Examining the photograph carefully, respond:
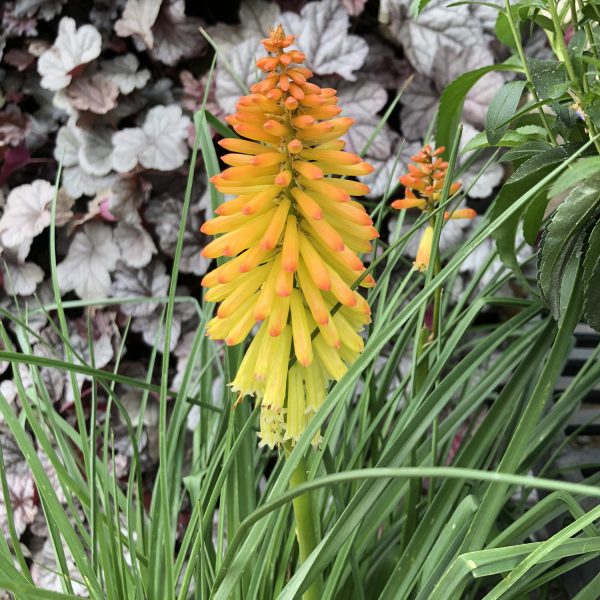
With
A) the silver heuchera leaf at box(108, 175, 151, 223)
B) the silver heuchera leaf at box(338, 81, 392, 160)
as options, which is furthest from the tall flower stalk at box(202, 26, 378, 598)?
the silver heuchera leaf at box(108, 175, 151, 223)

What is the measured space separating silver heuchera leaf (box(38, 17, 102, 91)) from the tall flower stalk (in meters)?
1.03

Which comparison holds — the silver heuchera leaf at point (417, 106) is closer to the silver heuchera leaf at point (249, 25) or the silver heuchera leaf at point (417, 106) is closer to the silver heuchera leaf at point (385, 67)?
the silver heuchera leaf at point (385, 67)

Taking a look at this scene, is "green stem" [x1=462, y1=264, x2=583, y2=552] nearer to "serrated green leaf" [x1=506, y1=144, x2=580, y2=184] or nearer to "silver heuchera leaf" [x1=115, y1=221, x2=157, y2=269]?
"serrated green leaf" [x1=506, y1=144, x2=580, y2=184]

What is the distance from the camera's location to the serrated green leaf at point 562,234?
1.91 ft

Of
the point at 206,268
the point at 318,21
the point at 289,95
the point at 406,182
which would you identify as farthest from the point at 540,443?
the point at 318,21

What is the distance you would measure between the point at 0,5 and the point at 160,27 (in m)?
0.42

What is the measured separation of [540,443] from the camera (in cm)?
88

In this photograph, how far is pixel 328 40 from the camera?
4.64 feet

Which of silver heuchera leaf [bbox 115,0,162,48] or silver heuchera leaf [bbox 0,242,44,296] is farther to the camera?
silver heuchera leaf [bbox 0,242,44,296]

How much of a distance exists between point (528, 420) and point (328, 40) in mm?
1071

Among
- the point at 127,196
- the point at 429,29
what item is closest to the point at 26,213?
the point at 127,196

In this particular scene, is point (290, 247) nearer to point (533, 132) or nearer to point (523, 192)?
point (523, 192)

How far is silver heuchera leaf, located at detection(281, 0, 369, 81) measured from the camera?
1.40m

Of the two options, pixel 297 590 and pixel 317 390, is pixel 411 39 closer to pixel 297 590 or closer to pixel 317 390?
pixel 317 390
